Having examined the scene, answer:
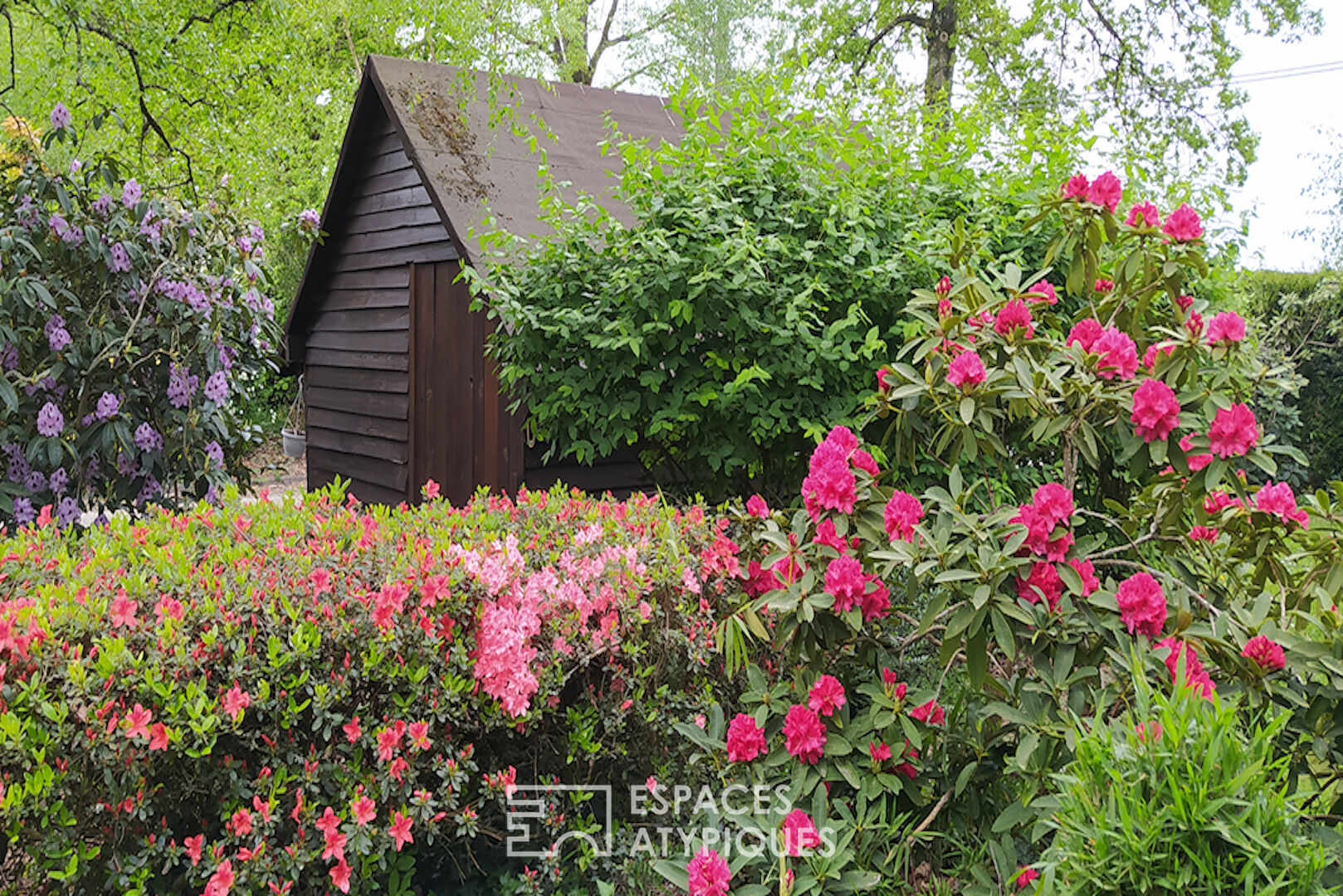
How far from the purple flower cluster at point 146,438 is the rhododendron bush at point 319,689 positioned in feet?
4.43

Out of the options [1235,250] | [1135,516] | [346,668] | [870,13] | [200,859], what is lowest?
[200,859]

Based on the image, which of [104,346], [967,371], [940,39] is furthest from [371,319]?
[940,39]

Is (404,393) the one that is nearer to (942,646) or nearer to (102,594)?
(102,594)

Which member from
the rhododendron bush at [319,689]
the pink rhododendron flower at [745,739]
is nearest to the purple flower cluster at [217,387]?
the rhododendron bush at [319,689]

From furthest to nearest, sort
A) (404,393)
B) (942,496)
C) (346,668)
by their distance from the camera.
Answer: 1. (404,393)
2. (942,496)
3. (346,668)

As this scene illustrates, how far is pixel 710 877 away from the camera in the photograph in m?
2.53

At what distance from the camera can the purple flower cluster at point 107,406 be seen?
14.7ft

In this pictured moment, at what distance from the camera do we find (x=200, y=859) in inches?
94.0

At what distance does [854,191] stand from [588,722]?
311 centimetres

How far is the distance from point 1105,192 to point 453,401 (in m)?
4.69

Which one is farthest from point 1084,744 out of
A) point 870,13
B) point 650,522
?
point 870,13

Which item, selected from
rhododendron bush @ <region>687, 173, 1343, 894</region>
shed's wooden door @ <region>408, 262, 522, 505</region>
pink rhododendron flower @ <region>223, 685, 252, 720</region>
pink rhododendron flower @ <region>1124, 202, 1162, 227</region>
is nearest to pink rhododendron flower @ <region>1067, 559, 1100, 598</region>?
rhododendron bush @ <region>687, 173, 1343, 894</region>

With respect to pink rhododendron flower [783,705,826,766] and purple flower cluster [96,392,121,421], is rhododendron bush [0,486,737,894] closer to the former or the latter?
pink rhododendron flower [783,705,826,766]

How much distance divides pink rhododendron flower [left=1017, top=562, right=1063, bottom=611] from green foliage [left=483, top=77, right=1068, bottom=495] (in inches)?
79.6
